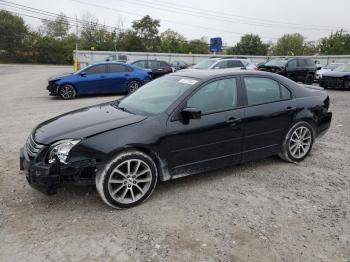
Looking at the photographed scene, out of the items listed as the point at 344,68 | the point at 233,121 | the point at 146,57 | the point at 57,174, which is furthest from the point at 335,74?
the point at 146,57

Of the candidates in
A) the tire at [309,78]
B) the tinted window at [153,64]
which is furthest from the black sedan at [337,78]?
the tinted window at [153,64]

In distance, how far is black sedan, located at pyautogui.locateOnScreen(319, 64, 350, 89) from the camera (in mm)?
15773

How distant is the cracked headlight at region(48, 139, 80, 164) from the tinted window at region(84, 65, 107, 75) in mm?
9784

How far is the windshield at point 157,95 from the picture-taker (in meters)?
4.27

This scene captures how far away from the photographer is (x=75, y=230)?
11.0ft

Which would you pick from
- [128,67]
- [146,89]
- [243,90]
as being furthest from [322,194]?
[128,67]

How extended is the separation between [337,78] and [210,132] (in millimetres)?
14022

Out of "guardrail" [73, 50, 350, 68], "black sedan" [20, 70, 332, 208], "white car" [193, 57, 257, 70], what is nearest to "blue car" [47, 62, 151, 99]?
"white car" [193, 57, 257, 70]

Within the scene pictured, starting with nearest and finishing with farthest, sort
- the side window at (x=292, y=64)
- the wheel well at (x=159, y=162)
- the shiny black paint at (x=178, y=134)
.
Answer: the shiny black paint at (x=178, y=134), the wheel well at (x=159, y=162), the side window at (x=292, y=64)

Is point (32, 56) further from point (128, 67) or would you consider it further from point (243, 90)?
point (243, 90)

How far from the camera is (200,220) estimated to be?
3.55 m

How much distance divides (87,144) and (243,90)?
234 cm

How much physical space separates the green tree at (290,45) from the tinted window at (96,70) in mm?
81594

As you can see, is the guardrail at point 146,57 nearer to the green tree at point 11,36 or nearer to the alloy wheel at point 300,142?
the alloy wheel at point 300,142
